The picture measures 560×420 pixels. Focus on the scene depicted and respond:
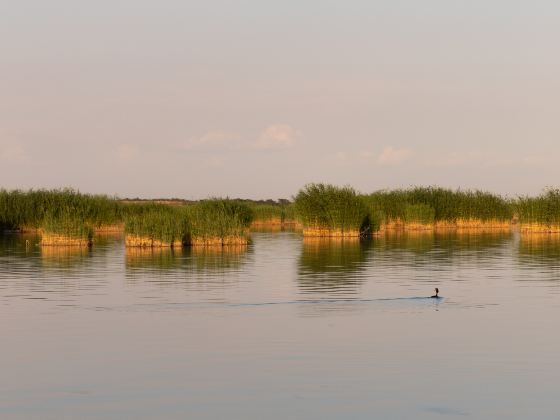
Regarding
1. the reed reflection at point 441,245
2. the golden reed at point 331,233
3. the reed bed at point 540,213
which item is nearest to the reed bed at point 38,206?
the golden reed at point 331,233

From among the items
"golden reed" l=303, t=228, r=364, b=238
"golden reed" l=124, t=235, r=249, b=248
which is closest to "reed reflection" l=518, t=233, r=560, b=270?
"golden reed" l=303, t=228, r=364, b=238

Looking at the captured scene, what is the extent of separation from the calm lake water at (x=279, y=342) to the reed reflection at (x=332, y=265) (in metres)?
0.18

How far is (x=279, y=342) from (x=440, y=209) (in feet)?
204

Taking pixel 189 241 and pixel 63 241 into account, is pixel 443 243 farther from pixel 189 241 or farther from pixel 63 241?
pixel 63 241

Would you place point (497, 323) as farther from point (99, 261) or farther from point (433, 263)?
point (99, 261)

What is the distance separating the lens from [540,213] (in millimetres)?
69812

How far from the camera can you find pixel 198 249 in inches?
A: 1951

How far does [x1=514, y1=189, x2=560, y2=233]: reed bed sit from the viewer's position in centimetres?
6938

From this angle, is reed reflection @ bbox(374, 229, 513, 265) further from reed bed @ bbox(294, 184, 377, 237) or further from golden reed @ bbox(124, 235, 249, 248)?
golden reed @ bbox(124, 235, 249, 248)

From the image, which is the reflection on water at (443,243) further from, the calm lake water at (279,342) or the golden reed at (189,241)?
the calm lake water at (279,342)

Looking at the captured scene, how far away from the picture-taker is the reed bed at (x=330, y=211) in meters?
61.9

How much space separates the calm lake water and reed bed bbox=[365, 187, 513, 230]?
38.8 meters

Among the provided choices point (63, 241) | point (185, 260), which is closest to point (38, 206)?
point (63, 241)

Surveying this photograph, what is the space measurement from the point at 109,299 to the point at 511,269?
54.5ft
